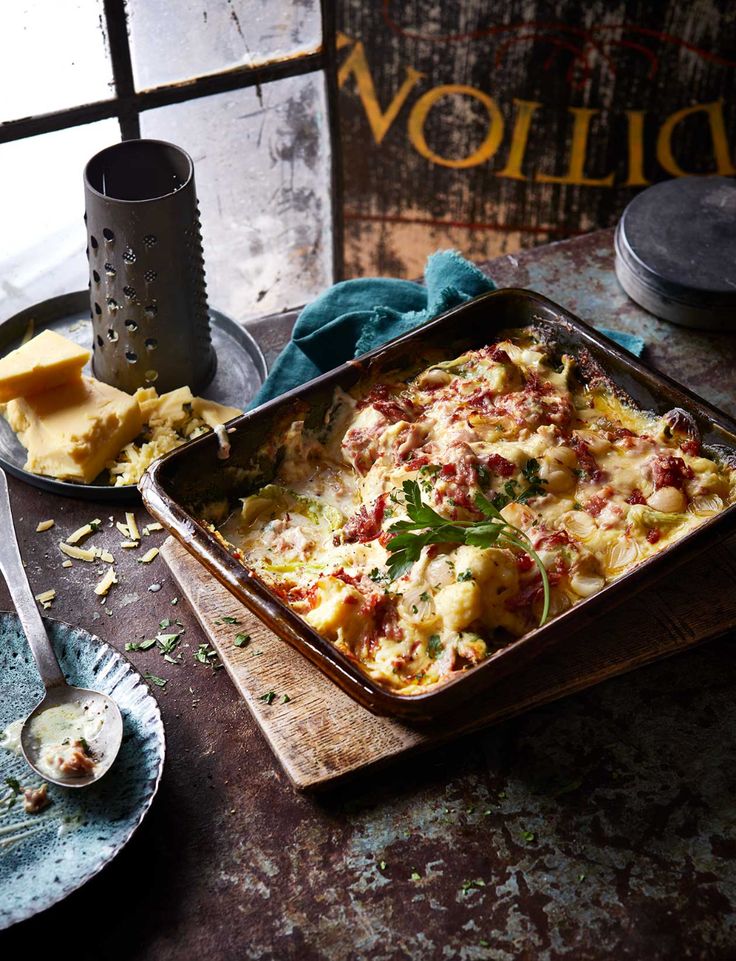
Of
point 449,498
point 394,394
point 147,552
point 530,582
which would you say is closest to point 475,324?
point 394,394

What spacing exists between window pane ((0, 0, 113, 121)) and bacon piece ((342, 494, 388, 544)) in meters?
1.54

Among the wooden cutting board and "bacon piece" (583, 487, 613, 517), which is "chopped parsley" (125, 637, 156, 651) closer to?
the wooden cutting board

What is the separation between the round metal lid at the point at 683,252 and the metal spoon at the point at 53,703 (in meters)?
1.80

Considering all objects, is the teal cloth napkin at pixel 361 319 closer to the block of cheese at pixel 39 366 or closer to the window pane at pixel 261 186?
the block of cheese at pixel 39 366

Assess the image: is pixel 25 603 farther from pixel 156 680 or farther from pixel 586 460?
pixel 586 460

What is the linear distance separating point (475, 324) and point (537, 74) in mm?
2255

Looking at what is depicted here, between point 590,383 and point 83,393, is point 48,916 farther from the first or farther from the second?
point 590,383

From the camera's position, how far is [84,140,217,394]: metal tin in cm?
232

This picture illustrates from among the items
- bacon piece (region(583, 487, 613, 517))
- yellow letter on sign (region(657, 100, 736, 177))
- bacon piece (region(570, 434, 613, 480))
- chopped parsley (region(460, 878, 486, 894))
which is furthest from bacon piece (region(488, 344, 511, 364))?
yellow letter on sign (region(657, 100, 736, 177))

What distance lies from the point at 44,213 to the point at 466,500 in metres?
1.74

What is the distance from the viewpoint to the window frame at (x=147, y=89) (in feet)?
8.95

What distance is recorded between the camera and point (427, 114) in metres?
4.38

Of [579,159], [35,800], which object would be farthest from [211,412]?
[579,159]

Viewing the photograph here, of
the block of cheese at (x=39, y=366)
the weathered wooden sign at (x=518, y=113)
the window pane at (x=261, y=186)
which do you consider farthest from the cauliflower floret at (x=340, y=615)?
the weathered wooden sign at (x=518, y=113)
